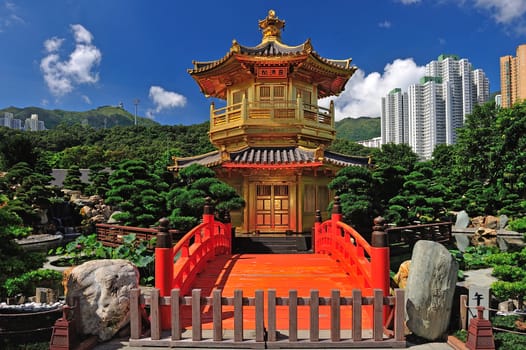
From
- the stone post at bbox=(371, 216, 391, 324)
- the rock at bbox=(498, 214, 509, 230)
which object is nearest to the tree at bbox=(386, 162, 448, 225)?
the stone post at bbox=(371, 216, 391, 324)

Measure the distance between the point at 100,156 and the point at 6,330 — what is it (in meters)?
52.9

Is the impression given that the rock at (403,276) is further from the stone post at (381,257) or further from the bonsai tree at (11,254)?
the bonsai tree at (11,254)

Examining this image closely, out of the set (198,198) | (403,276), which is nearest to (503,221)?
(403,276)

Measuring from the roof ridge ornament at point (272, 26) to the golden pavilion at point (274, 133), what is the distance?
115 cm

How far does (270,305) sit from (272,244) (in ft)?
28.2

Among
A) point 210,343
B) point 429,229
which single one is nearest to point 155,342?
point 210,343

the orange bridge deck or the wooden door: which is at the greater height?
the wooden door

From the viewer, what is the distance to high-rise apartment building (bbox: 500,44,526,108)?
4884cm

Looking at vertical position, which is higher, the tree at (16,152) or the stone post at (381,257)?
the tree at (16,152)

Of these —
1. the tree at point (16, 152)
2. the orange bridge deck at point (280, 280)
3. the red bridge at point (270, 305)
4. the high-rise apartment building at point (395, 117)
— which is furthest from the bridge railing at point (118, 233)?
the high-rise apartment building at point (395, 117)

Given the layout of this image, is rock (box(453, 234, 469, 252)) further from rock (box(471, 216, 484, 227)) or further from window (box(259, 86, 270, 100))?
window (box(259, 86, 270, 100))

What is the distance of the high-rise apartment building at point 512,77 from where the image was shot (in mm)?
48844

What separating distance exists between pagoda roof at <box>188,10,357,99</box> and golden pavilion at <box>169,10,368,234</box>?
0.16ft

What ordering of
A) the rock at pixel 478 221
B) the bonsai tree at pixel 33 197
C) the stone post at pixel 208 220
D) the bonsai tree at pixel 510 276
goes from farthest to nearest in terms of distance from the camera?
the rock at pixel 478 221 < the bonsai tree at pixel 33 197 < the stone post at pixel 208 220 < the bonsai tree at pixel 510 276
